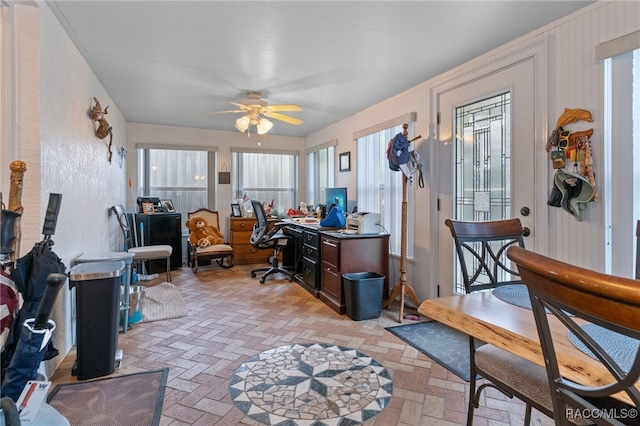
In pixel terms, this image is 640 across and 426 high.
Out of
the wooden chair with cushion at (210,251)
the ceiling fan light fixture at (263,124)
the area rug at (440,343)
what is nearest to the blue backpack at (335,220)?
the ceiling fan light fixture at (263,124)

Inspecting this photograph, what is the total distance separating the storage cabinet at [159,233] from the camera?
16.2 ft

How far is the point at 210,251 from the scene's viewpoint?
502 cm

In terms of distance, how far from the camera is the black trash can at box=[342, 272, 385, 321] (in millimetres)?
3096

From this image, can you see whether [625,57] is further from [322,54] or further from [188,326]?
[188,326]

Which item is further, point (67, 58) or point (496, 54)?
point (496, 54)

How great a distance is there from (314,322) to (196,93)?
285cm

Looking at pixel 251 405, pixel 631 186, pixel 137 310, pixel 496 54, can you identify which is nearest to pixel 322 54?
pixel 496 54

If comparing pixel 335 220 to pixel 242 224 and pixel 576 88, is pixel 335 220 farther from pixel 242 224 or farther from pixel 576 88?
pixel 576 88

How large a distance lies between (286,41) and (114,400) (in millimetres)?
2635

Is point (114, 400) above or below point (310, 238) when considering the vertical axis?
below

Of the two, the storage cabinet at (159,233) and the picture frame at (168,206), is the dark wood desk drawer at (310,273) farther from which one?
the picture frame at (168,206)

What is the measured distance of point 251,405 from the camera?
6.00ft

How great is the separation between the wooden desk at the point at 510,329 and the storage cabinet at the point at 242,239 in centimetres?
461

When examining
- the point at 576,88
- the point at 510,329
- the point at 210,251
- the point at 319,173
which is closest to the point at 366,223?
the point at 576,88
